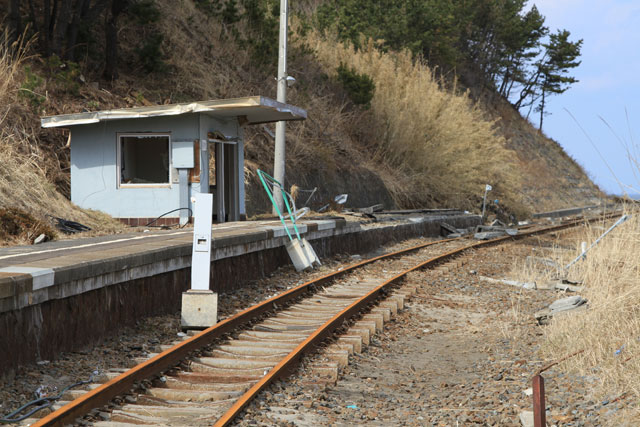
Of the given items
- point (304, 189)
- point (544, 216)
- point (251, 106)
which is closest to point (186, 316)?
point (251, 106)

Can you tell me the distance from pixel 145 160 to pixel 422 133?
715 inches

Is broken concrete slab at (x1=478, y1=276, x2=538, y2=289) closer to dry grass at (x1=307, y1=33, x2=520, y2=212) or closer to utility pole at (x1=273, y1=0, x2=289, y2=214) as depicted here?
utility pole at (x1=273, y1=0, x2=289, y2=214)

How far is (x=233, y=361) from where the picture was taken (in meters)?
7.17

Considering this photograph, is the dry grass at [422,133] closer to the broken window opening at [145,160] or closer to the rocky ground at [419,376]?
the broken window opening at [145,160]

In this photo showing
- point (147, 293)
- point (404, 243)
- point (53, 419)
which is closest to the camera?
point (53, 419)

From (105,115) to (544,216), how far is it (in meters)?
30.4

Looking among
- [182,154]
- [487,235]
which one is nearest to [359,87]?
[487,235]

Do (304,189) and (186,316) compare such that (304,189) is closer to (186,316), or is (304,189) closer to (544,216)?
(186,316)

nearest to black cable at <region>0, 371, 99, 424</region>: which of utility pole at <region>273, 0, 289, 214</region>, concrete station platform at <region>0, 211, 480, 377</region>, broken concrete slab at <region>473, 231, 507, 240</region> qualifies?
concrete station platform at <region>0, 211, 480, 377</region>

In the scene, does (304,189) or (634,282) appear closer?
(634,282)

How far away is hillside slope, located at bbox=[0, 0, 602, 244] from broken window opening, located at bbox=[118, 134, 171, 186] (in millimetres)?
1611

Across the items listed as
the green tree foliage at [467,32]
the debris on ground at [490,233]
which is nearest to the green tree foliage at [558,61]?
the green tree foliage at [467,32]

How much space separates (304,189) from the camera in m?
26.0

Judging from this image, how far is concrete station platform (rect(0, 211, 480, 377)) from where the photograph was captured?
254 inches
